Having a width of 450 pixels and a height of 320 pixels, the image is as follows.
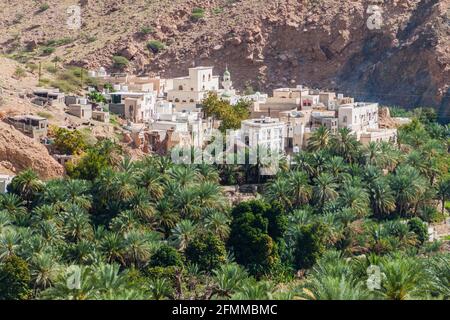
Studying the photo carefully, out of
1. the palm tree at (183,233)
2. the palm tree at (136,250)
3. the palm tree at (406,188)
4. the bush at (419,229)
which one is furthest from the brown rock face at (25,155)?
the bush at (419,229)

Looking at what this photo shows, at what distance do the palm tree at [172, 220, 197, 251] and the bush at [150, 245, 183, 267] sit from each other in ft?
4.49

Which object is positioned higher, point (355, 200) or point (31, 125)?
point (31, 125)

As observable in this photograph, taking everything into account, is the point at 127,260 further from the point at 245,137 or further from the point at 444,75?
the point at 444,75

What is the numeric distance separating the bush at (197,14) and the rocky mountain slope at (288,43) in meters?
0.10

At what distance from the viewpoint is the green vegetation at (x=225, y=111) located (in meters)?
51.8

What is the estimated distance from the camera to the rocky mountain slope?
6950cm

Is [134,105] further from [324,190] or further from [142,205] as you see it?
[142,205]

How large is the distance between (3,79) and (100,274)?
28.4 metres

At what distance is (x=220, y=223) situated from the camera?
130 ft

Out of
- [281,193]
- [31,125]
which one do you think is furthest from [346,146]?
[31,125]

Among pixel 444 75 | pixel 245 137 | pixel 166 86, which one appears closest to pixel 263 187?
Result: pixel 245 137

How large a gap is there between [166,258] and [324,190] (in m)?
9.49

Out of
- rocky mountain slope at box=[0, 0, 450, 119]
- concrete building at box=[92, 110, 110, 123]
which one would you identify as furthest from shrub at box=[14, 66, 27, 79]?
rocky mountain slope at box=[0, 0, 450, 119]

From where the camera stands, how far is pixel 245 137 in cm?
4919
